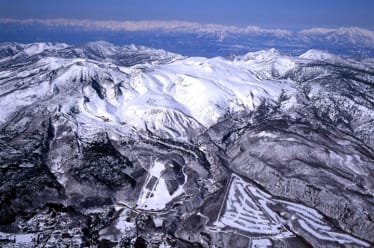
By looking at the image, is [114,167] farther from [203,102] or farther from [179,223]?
[203,102]

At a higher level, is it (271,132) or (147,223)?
(271,132)

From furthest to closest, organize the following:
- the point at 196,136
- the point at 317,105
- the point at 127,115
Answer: the point at 317,105 → the point at 127,115 → the point at 196,136

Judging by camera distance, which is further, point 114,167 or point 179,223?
point 114,167

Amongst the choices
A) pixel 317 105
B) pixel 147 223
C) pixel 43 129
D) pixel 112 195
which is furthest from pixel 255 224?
pixel 317 105

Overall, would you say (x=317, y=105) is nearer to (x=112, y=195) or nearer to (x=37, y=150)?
(x=112, y=195)

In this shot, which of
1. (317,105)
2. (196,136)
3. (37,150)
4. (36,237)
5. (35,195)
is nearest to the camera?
(36,237)

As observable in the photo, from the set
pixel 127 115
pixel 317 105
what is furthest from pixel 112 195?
pixel 317 105
